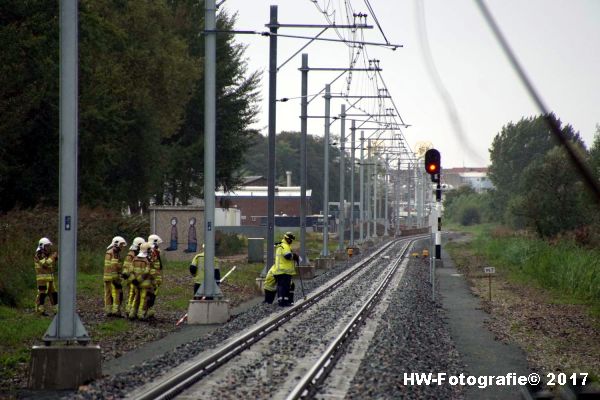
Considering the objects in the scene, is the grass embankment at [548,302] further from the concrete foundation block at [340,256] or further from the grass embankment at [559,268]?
the concrete foundation block at [340,256]

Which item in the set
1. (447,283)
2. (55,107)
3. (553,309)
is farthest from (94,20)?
(553,309)

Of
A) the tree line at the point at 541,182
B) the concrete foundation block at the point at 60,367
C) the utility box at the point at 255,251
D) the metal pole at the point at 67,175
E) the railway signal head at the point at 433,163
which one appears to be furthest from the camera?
the tree line at the point at 541,182

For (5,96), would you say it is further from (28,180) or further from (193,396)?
(193,396)

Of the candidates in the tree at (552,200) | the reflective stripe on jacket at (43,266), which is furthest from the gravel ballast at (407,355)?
the tree at (552,200)

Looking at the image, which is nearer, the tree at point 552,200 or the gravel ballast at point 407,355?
the gravel ballast at point 407,355

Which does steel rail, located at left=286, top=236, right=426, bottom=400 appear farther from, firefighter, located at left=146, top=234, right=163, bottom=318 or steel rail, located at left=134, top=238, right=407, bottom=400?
firefighter, located at left=146, top=234, right=163, bottom=318

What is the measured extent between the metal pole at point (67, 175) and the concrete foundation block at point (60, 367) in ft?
0.99

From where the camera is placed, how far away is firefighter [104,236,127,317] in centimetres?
2064

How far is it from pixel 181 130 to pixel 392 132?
16847mm

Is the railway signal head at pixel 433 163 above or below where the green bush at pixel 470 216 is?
above

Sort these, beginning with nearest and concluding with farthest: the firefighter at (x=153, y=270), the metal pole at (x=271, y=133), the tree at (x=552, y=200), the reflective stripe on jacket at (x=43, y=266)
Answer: the reflective stripe on jacket at (x=43, y=266) → the firefighter at (x=153, y=270) → the metal pole at (x=271, y=133) → the tree at (x=552, y=200)

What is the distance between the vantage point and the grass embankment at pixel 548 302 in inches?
665

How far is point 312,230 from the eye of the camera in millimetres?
115938

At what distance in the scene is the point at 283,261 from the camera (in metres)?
24.7
